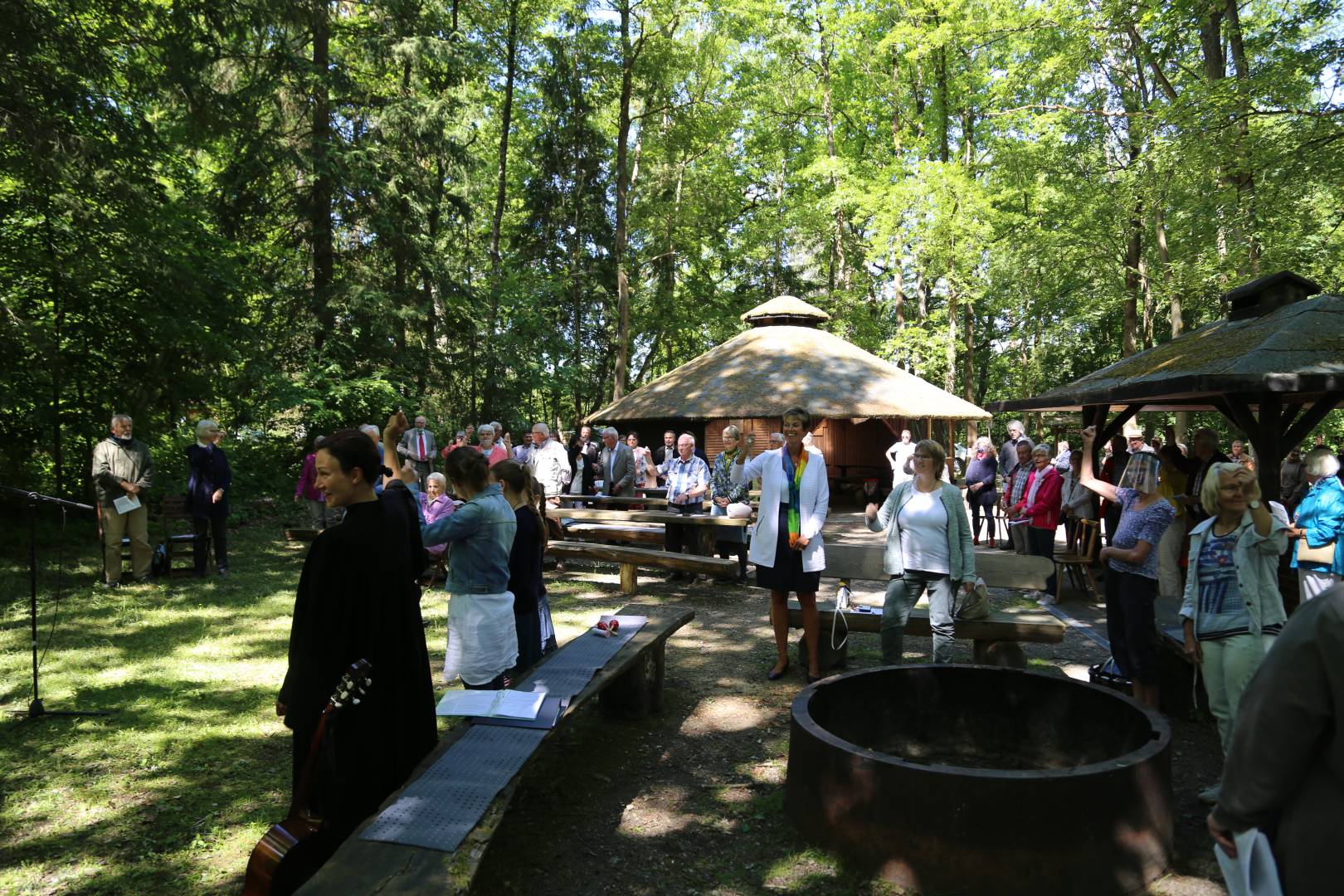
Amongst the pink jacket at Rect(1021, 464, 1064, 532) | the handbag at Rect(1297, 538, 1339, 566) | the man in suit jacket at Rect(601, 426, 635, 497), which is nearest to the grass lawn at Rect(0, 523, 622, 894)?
the man in suit jacket at Rect(601, 426, 635, 497)

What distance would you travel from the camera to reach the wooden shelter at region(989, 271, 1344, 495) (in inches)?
283

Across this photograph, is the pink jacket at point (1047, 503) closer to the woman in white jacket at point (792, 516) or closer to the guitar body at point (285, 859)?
the woman in white jacket at point (792, 516)

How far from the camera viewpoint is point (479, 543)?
4.31 m

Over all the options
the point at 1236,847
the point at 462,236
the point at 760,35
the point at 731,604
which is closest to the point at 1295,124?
the point at 731,604

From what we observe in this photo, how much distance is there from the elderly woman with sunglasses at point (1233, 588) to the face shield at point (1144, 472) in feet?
2.60

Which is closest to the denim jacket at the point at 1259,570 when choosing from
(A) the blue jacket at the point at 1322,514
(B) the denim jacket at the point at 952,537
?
(B) the denim jacket at the point at 952,537

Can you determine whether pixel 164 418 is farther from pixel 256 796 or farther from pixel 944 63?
pixel 944 63

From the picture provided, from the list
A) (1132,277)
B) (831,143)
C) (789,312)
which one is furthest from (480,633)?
(831,143)

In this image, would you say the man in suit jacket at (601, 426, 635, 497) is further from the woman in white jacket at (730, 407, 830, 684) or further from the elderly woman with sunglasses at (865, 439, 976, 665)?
the elderly woman with sunglasses at (865, 439, 976, 665)

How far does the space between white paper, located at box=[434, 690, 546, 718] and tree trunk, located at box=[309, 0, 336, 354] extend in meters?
15.7

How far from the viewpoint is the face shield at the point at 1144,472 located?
518cm

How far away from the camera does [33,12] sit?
29.7 ft

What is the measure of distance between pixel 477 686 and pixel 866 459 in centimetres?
2008

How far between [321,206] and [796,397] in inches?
469
